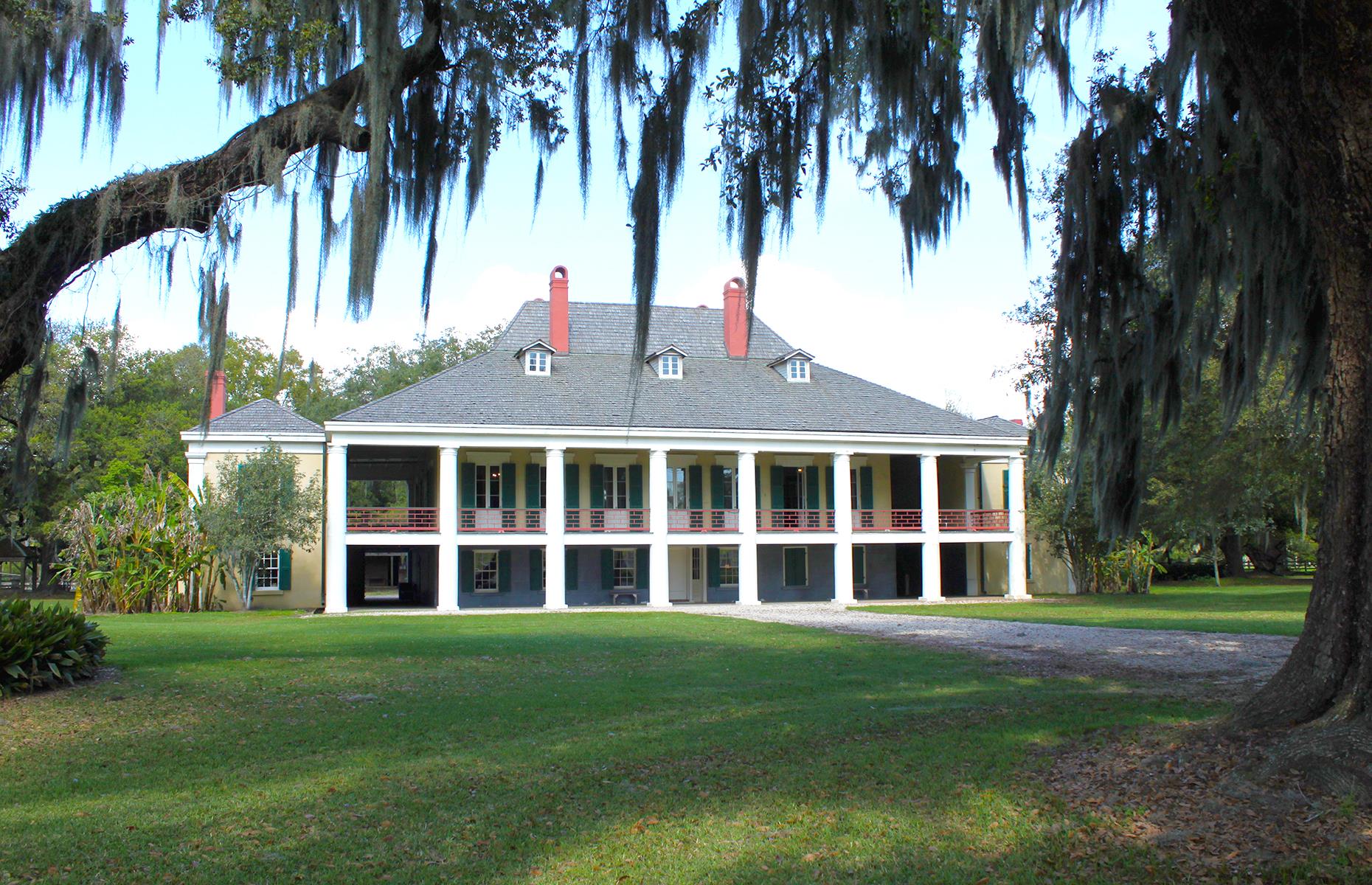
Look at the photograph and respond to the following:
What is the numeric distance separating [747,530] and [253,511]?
39.4 ft

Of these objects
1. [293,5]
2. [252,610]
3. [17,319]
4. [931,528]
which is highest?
[293,5]

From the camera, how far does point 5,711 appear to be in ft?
27.2

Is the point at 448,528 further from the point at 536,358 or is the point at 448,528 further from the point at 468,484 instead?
the point at 536,358

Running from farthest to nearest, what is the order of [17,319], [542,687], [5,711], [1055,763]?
1. [542,687]
2. [5,711]
3. [17,319]
4. [1055,763]

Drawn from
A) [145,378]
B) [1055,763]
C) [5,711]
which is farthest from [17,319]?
[145,378]

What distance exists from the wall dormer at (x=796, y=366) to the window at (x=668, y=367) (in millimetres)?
3090

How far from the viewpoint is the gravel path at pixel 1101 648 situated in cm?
1005

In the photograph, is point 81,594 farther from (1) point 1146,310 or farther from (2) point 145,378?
(1) point 1146,310

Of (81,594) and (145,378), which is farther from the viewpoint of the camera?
(145,378)

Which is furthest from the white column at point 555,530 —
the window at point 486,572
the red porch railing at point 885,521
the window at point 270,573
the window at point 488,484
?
the red porch railing at point 885,521

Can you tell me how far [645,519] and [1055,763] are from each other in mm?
22065

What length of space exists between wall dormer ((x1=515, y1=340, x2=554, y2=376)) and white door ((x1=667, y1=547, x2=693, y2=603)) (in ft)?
19.7

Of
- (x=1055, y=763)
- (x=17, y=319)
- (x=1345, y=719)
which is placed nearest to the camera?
(x=1345, y=719)

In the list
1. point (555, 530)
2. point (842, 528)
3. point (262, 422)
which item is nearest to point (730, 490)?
point (842, 528)
